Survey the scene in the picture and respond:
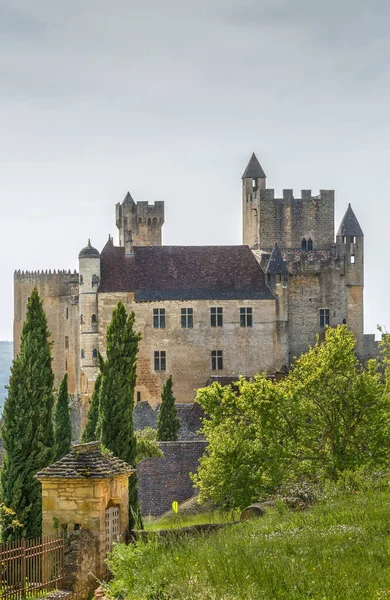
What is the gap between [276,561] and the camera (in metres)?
13.9

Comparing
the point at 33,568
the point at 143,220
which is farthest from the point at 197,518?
the point at 143,220

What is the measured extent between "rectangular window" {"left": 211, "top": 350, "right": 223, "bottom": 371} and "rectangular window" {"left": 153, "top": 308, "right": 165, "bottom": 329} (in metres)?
3.27

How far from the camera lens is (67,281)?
2584 inches

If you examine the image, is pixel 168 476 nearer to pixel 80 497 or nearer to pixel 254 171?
pixel 80 497

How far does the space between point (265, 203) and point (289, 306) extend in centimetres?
747

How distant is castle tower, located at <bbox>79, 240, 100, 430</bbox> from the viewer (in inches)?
2206

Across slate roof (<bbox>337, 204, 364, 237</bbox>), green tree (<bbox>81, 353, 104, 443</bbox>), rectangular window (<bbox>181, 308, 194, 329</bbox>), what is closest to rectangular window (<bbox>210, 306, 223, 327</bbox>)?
rectangular window (<bbox>181, 308, 194, 329</bbox>)

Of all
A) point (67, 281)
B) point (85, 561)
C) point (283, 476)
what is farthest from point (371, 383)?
point (67, 281)

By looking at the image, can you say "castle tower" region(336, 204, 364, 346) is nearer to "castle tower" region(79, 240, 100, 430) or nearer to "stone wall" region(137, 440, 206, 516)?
"castle tower" region(79, 240, 100, 430)

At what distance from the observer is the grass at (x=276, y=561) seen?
1273 cm

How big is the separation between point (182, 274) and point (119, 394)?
97.2ft

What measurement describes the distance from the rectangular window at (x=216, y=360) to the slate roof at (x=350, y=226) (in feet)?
34.6

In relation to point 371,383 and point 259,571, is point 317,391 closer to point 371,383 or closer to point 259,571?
point 371,383

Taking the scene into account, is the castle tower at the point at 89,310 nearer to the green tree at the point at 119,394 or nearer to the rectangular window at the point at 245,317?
the rectangular window at the point at 245,317
